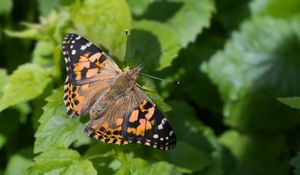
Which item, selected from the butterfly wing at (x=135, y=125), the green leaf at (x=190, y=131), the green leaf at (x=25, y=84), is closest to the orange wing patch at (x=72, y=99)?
the butterfly wing at (x=135, y=125)

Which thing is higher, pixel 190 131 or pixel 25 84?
pixel 25 84

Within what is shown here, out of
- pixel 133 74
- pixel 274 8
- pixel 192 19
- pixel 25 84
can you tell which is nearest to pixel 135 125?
pixel 133 74

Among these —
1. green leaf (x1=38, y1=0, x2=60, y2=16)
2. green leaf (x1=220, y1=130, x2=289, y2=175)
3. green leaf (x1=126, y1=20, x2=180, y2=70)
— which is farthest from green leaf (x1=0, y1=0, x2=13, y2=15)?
green leaf (x1=220, y1=130, x2=289, y2=175)

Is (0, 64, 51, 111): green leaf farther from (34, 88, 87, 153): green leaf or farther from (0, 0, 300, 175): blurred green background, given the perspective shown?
(34, 88, 87, 153): green leaf

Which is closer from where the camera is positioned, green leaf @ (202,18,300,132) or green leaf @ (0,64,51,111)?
green leaf @ (0,64,51,111)

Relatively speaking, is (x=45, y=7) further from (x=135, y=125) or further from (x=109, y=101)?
(x=135, y=125)

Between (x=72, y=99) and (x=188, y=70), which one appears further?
(x=188, y=70)

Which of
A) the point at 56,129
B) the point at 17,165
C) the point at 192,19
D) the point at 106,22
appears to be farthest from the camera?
the point at 192,19
